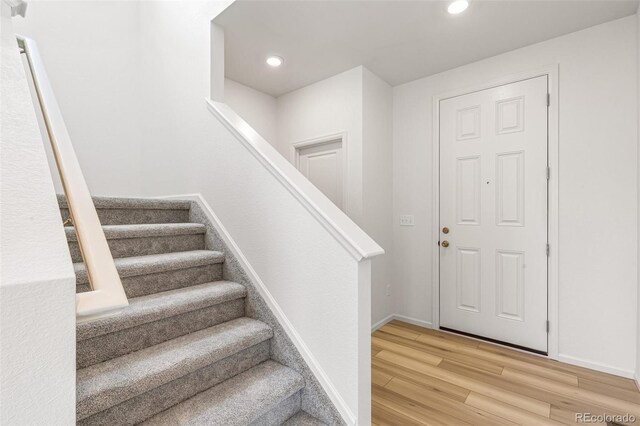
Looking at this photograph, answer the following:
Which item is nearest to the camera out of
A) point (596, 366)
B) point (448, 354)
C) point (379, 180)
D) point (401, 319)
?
point (596, 366)

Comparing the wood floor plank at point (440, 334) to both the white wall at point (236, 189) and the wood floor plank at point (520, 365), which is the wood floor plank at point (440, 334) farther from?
the white wall at point (236, 189)

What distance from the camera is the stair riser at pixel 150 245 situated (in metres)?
1.67

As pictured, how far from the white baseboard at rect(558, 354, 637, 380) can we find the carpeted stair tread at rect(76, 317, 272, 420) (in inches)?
91.8

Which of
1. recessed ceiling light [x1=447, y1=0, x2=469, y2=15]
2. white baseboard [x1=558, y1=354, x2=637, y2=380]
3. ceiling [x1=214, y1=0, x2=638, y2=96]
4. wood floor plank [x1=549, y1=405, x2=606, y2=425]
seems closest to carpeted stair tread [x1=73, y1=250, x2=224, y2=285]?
ceiling [x1=214, y1=0, x2=638, y2=96]

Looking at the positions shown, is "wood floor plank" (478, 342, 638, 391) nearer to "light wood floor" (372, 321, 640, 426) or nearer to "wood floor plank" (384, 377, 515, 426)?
"light wood floor" (372, 321, 640, 426)

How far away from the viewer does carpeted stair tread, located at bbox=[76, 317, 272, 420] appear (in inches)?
41.0

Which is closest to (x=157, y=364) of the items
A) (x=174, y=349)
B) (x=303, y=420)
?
(x=174, y=349)

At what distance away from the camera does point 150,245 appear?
1.83 m

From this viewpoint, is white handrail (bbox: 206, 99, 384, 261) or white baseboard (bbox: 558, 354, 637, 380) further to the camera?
white baseboard (bbox: 558, 354, 637, 380)

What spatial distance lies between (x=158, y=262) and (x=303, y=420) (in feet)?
3.61

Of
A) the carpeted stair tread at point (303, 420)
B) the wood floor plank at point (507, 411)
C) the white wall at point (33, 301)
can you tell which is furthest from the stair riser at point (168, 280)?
the wood floor plank at point (507, 411)

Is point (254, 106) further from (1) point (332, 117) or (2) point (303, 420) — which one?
(2) point (303, 420)

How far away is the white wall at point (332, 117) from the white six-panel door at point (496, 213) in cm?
85

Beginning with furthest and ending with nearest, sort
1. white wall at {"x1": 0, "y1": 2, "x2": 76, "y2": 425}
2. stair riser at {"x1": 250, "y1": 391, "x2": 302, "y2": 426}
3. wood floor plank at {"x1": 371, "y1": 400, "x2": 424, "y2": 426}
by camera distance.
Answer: wood floor plank at {"x1": 371, "y1": 400, "x2": 424, "y2": 426} → stair riser at {"x1": 250, "y1": 391, "x2": 302, "y2": 426} → white wall at {"x1": 0, "y1": 2, "x2": 76, "y2": 425}
